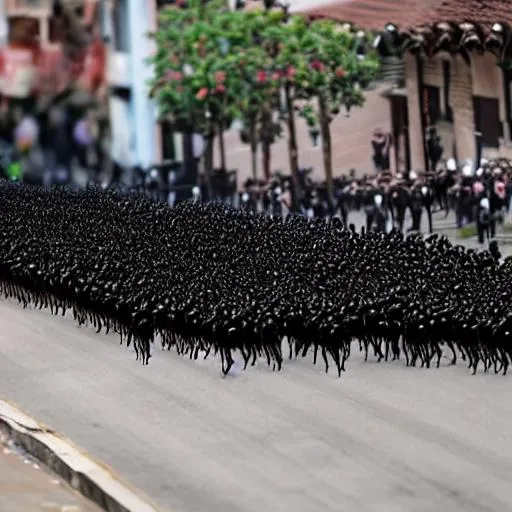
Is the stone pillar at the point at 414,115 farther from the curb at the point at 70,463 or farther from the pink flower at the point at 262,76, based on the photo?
the curb at the point at 70,463

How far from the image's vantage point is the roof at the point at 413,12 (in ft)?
124

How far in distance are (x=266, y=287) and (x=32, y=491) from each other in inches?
301

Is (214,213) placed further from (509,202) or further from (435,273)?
(435,273)

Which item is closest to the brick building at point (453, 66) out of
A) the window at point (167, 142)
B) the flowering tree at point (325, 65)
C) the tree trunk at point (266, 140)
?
the flowering tree at point (325, 65)

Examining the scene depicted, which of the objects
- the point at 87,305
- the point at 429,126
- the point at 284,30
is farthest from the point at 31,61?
the point at 87,305

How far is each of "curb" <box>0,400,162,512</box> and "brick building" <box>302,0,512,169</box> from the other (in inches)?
725

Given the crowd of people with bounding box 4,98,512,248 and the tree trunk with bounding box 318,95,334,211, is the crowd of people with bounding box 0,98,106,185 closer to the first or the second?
the crowd of people with bounding box 4,98,512,248

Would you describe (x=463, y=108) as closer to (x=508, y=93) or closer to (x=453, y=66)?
(x=453, y=66)

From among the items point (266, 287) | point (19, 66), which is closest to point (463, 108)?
point (266, 287)

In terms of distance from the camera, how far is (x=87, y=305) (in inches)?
1096

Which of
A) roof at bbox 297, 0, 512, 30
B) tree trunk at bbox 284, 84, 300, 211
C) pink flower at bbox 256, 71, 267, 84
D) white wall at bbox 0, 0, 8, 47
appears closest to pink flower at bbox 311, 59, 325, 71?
tree trunk at bbox 284, 84, 300, 211

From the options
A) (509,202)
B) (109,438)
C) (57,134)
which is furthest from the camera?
(57,134)

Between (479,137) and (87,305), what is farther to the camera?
(479,137)

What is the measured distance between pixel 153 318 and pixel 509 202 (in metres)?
14.2
